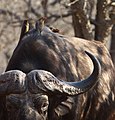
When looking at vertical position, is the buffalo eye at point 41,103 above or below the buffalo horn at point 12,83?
below

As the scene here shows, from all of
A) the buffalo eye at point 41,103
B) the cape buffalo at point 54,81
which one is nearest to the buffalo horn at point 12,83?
the cape buffalo at point 54,81

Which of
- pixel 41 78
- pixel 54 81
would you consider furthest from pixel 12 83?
pixel 54 81

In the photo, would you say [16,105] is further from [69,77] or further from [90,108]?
[90,108]

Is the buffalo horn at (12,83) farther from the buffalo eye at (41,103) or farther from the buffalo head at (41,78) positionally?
the buffalo eye at (41,103)

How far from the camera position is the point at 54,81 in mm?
6215

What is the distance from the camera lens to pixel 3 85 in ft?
20.2

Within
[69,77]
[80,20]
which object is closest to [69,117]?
[69,77]

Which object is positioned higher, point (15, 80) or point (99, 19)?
point (15, 80)

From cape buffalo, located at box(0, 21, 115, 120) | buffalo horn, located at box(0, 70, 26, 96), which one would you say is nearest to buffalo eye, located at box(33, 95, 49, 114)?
cape buffalo, located at box(0, 21, 115, 120)

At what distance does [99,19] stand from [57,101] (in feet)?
14.4

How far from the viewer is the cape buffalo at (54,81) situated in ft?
19.9

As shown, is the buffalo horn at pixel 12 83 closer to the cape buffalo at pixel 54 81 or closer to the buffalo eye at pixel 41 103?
the cape buffalo at pixel 54 81

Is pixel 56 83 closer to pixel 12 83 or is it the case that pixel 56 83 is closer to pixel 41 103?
pixel 41 103

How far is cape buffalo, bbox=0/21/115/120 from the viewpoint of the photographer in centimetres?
605
